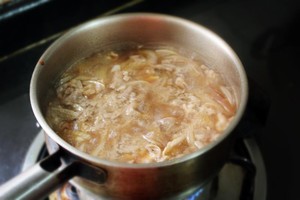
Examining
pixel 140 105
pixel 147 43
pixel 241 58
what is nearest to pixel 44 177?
pixel 140 105

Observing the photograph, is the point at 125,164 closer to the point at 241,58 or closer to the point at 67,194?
the point at 67,194

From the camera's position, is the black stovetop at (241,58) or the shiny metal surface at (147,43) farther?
the black stovetop at (241,58)

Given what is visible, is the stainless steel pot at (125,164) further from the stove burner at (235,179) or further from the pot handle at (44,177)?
the stove burner at (235,179)

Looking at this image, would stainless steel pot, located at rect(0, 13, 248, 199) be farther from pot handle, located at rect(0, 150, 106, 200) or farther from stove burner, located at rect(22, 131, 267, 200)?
stove burner, located at rect(22, 131, 267, 200)

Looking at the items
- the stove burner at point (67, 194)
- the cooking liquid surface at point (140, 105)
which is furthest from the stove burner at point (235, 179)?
the cooking liquid surface at point (140, 105)

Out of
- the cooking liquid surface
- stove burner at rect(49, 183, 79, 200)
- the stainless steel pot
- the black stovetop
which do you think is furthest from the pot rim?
stove burner at rect(49, 183, 79, 200)

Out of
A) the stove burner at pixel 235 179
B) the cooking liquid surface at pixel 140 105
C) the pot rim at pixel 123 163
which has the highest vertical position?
the pot rim at pixel 123 163

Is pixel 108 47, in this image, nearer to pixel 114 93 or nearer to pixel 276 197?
pixel 114 93

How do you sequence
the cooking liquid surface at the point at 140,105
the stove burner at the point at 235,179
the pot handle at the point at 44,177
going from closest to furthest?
the pot handle at the point at 44,177 < the cooking liquid surface at the point at 140,105 < the stove burner at the point at 235,179
